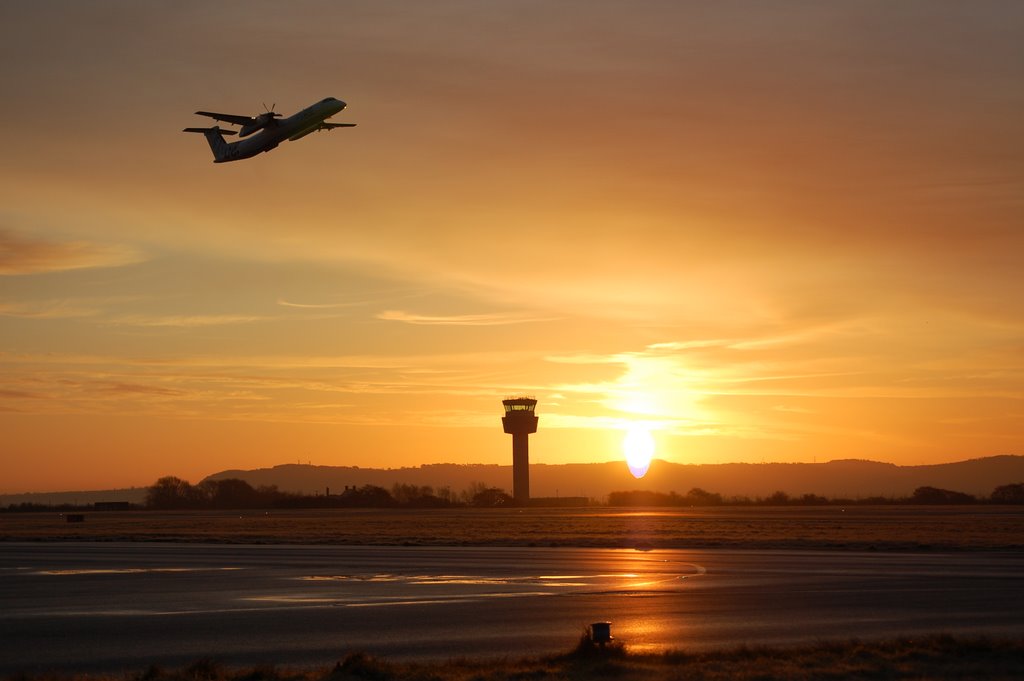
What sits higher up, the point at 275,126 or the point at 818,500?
the point at 275,126

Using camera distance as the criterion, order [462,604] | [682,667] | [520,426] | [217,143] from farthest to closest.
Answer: [520,426], [217,143], [462,604], [682,667]

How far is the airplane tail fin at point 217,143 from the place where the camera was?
64.4m

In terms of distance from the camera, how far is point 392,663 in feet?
62.7

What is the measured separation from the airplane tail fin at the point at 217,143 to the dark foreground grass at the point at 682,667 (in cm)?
4813

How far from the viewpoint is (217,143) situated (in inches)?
2913

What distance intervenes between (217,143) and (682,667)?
206 feet

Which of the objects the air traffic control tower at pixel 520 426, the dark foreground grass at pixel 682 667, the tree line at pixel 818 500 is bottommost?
the dark foreground grass at pixel 682 667

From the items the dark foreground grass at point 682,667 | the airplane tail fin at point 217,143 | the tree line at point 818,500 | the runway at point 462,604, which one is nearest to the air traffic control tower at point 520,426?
the tree line at point 818,500

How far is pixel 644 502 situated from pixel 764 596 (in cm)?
15587

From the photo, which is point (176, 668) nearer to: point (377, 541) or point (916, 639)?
point (916, 639)

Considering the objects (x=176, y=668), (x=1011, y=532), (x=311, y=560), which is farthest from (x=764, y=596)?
(x=1011, y=532)

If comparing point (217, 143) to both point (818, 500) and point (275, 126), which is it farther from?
point (818, 500)

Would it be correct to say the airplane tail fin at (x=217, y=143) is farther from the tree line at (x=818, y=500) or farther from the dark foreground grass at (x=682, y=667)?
the tree line at (x=818, y=500)

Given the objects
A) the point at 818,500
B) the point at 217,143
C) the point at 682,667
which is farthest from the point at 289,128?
the point at 818,500
